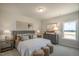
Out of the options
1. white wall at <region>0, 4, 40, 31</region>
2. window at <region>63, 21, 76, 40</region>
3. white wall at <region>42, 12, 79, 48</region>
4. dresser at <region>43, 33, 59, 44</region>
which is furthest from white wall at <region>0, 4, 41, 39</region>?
window at <region>63, 21, 76, 40</region>

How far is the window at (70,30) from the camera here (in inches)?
74.2

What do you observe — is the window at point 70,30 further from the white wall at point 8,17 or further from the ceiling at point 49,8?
the white wall at point 8,17

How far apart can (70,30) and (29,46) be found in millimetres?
939

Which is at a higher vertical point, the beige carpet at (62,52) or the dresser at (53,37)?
the dresser at (53,37)

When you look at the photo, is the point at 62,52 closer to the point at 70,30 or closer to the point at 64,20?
the point at 70,30

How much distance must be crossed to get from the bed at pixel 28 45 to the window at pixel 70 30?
0.47 m

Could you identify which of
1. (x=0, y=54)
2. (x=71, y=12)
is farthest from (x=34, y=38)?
(x=71, y=12)

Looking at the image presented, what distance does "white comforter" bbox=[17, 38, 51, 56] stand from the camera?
1827 mm

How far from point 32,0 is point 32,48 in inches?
39.1

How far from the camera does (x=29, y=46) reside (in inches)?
71.8

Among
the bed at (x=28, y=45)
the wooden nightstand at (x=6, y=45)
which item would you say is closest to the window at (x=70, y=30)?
the bed at (x=28, y=45)

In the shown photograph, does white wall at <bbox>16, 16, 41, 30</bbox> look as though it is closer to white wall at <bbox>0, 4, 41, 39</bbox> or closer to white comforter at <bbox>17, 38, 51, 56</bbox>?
white wall at <bbox>0, 4, 41, 39</bbox>

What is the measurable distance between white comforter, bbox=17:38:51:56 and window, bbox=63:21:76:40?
0.54 meters

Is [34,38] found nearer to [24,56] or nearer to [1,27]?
[24,56]
